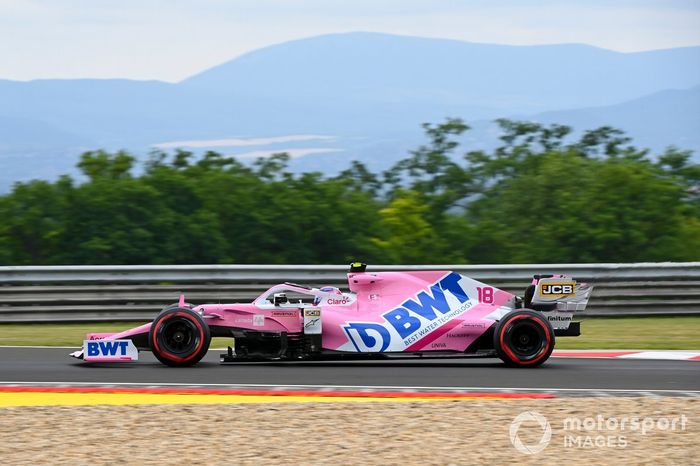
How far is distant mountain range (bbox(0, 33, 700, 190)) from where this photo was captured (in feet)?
352

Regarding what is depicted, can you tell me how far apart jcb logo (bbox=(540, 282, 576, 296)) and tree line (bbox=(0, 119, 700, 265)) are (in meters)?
9.48

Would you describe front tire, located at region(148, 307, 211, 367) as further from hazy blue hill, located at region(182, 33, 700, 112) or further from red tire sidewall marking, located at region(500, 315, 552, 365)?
hazy blue hill, located at region(182, 33, 700, 112)

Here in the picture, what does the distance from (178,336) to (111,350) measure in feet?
2.28

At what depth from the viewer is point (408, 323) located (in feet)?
33.6

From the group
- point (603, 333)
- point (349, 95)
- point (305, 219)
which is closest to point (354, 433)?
point (603, 333)

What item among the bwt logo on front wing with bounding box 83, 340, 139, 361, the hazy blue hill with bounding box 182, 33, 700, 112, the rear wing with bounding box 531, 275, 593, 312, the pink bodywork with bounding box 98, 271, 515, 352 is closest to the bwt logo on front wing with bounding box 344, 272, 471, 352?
the pink bodywork with bounding box 98, 271, 515, 352

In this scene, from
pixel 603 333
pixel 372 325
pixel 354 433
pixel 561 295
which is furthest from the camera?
pixel 603 333

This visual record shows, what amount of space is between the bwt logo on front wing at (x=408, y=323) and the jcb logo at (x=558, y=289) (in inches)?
33.4

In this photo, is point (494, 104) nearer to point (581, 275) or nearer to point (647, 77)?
point (647, 77)

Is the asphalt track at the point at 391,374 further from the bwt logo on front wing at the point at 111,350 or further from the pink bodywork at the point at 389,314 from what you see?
the pink bodywork at the point at 389,314

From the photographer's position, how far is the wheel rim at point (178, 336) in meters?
10.3

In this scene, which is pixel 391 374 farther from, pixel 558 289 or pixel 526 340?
pixel 558 289

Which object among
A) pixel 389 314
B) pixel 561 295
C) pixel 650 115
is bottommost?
pixel 389 314

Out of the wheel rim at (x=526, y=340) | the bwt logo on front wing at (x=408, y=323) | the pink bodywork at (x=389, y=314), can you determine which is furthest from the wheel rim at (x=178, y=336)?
the wheel rim at (x=526, y=340)
